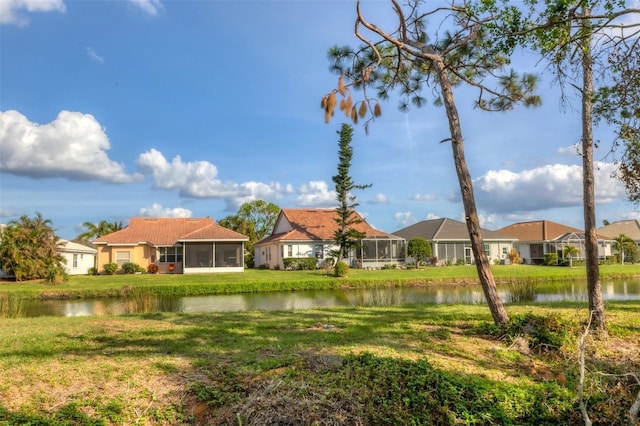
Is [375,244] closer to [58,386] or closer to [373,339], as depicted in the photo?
[373,339]

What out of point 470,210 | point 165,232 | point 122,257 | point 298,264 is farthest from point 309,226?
point 470,210

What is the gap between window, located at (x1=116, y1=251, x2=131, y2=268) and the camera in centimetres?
3478

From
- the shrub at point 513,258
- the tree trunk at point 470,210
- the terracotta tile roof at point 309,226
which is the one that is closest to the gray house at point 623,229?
the shrub at point 513,258

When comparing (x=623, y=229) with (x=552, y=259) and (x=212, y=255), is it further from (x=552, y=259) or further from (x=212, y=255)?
(x=212, y=255)

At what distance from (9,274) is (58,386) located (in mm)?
29609

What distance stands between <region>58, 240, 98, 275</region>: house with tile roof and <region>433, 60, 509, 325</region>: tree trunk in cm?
3111

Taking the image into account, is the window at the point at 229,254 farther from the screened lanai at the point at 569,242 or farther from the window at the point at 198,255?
the screened lanai at the point at 569,242

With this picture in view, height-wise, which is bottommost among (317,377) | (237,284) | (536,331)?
(237,284)

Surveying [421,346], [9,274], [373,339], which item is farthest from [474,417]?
[9,274]

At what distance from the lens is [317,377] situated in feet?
17.0

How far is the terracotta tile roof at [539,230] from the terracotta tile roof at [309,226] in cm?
1674

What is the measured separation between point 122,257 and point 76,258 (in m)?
4.24

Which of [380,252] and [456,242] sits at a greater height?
[456,242]

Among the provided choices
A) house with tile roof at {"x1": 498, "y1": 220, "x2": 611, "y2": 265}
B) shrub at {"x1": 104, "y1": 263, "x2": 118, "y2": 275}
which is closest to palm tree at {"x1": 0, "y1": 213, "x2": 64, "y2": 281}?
shrub at {"x1": 104, "y1": 263, "x2": 118, "y2": 275}
